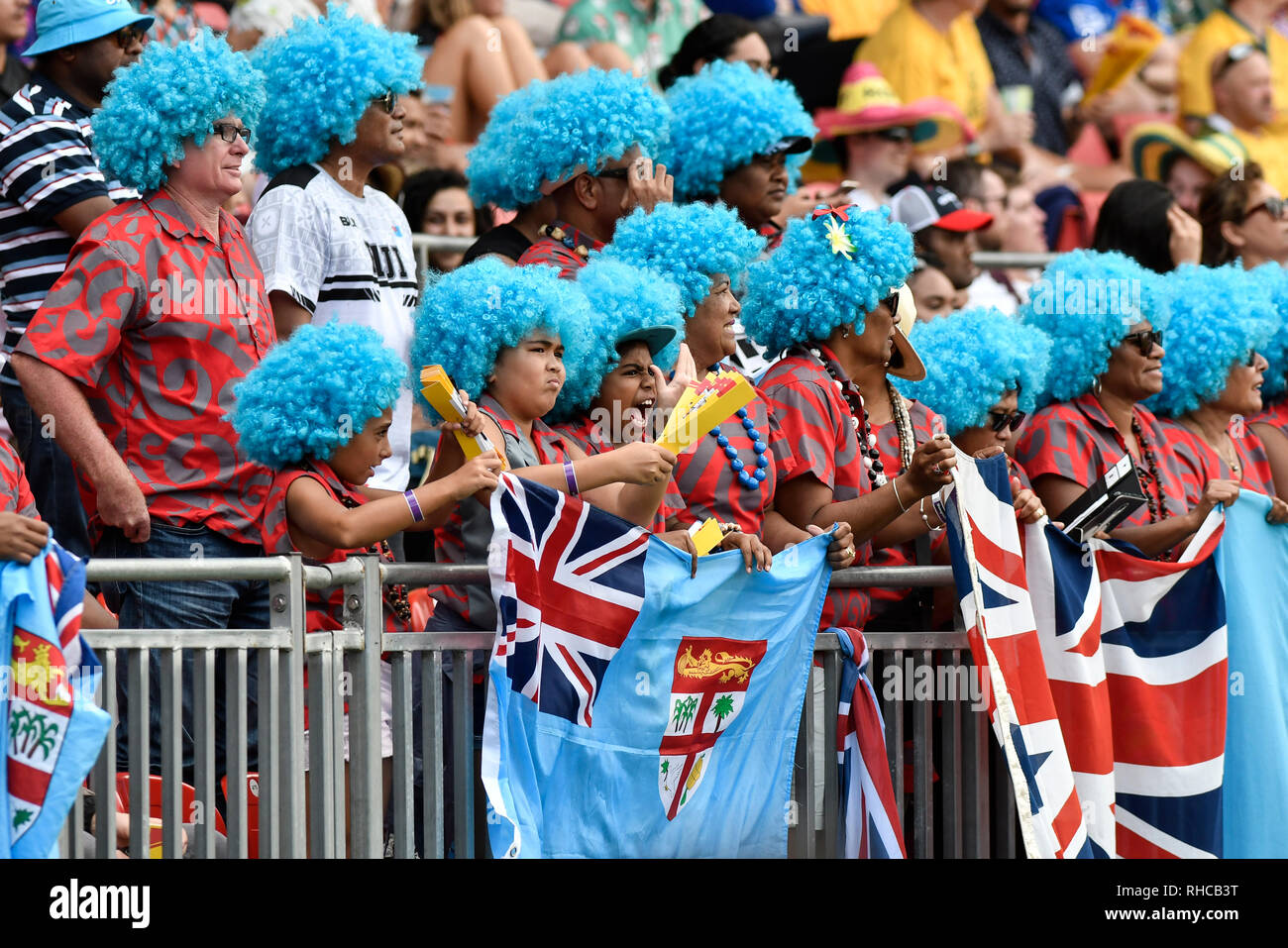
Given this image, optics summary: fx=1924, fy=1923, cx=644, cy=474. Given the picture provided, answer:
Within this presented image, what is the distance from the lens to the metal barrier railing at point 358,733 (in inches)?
163

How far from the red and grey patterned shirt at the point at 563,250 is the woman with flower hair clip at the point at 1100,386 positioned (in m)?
1.67

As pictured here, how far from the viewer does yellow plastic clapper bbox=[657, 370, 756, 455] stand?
501 centimetres

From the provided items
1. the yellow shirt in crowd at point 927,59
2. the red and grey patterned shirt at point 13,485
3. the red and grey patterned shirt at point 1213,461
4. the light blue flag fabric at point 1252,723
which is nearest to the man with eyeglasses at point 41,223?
the red and grey patterned shirt at point 13,485

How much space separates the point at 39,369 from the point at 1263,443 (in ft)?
15.9

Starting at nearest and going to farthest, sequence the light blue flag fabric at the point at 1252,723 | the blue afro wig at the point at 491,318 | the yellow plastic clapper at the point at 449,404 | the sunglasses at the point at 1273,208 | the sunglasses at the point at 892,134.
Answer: the yellow plastic clapper at the point at 449,404, the blue afro wig at the point at 491,318, the light blue flag fabric at the point at 1252,723, the sunglasses at the point at 1273,208, the sunglasses at the point at 892,134

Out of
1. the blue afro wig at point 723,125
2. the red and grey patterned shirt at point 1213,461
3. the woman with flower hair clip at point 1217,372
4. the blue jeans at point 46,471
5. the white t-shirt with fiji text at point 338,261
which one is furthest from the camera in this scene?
the woman with flower hair clip at point 1217,372

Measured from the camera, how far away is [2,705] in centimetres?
390

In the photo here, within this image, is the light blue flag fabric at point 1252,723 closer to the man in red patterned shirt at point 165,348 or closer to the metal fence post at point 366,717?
the metal fence post at point 366,717

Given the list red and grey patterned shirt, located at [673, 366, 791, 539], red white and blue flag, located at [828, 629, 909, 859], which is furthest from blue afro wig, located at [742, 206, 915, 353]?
red white and blue flag, located at [828, 629, 909, 859]

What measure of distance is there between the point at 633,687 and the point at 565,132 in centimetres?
233
